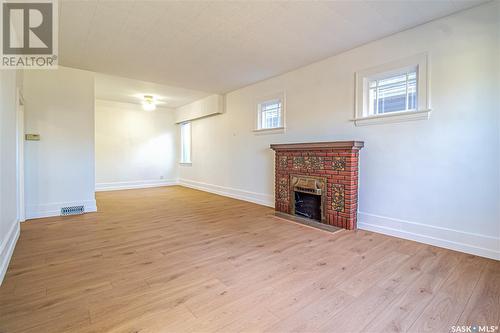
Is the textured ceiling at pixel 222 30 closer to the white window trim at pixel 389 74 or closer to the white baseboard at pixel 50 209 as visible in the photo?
the white window trim at pixel 389 74

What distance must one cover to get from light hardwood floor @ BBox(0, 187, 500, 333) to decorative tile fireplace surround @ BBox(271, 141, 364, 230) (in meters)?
0.43

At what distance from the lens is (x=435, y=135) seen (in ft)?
9.48

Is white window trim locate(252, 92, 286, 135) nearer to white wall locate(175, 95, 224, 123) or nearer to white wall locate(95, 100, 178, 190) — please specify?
white wall locate(175, 95, 224, 123)

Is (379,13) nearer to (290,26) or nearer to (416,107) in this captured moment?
(290,26)

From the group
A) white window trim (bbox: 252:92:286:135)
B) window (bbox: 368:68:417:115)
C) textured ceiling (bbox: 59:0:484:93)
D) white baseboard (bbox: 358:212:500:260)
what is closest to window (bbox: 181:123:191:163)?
white window trim (bbox: 252:92:286:135)

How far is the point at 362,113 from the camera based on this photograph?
11.7 feet

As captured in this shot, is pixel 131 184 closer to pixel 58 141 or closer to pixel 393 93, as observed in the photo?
pixel 58 141

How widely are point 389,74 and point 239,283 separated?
3333 mm

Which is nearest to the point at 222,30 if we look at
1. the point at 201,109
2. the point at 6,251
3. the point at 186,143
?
the point at 6,251

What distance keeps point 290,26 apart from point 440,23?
1.78 metres

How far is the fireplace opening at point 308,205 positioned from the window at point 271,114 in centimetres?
150

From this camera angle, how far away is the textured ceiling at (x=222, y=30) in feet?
8.66

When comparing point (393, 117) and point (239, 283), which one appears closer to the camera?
point (239, 283)

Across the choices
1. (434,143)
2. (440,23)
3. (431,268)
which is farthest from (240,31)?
(431,268)
